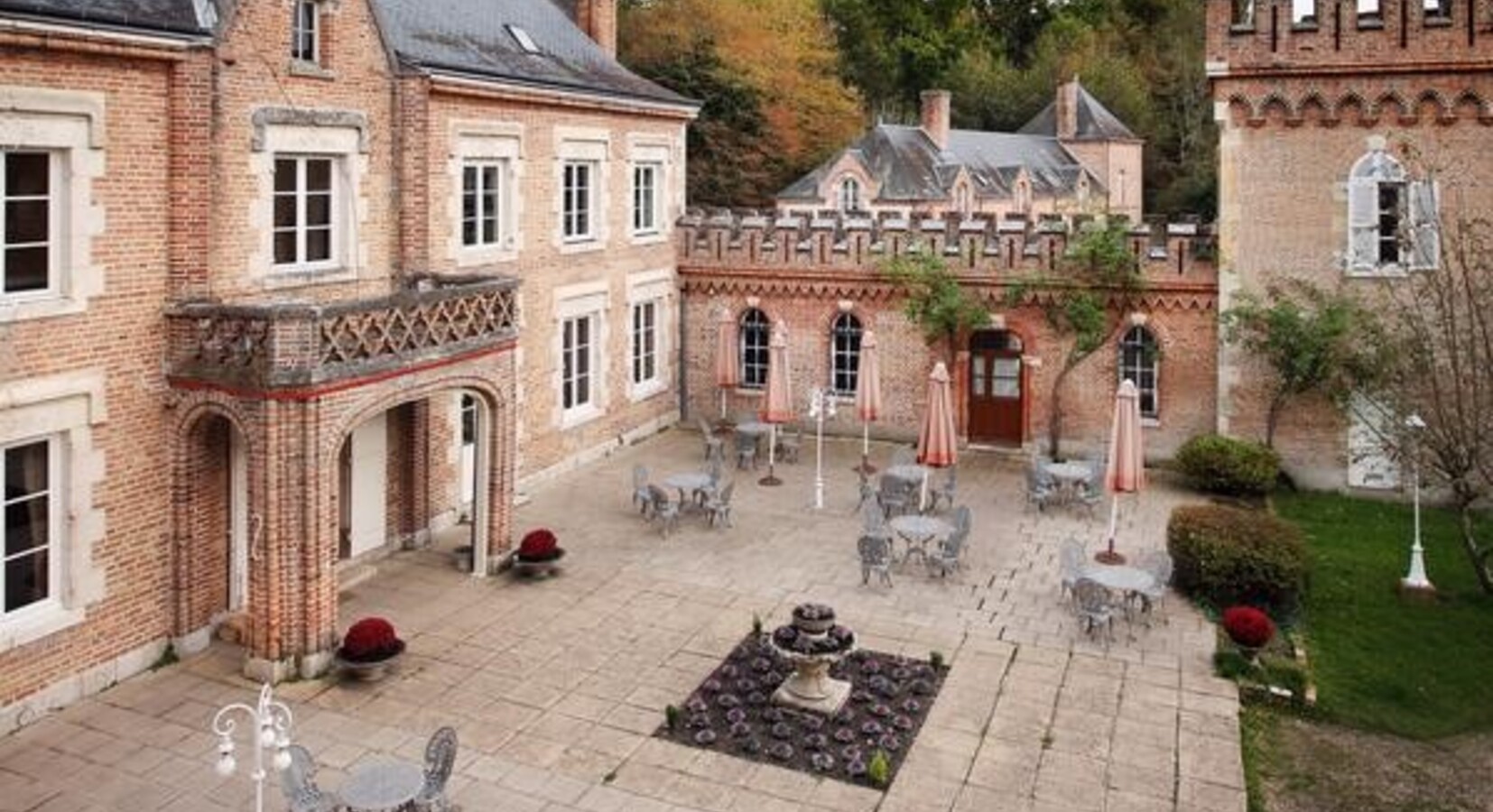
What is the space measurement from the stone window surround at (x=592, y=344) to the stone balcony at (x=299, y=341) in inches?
270

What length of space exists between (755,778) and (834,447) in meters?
14.3

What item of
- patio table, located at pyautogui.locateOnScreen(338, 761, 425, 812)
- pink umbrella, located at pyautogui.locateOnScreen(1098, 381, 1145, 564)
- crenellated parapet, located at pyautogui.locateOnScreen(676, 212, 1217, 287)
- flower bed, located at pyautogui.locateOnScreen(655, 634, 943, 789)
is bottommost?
flower bed, located at pyautogui.locateOnScreen(655, 634, 943, 789)

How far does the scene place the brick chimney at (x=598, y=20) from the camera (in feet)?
85.4

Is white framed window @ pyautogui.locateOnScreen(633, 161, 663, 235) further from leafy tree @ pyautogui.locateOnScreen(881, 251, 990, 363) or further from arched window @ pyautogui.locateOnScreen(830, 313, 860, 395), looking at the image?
leafy tree @ pyautogui.locateOnScreen(881, 251, 990, 363)

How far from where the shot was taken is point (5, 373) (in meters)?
11.1

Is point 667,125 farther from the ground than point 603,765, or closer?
farther from the ground

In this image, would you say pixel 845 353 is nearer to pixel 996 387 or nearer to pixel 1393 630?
pixel 996 387

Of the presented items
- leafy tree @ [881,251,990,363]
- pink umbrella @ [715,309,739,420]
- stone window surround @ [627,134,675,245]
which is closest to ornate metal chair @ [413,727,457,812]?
pink umbrella @ [715,309,739,420]

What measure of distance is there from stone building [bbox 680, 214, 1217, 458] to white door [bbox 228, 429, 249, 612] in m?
12.4

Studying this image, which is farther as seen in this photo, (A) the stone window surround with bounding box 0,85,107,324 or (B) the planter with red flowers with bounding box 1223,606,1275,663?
(B) the planter with red flowers with bounding box 1223,606,1275,663

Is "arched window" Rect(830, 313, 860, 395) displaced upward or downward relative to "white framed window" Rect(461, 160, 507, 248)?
downward

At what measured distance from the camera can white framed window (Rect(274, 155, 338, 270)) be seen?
14.6m

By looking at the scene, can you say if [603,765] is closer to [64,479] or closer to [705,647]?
[705,647]

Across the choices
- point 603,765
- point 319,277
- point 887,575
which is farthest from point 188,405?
point 887,575
